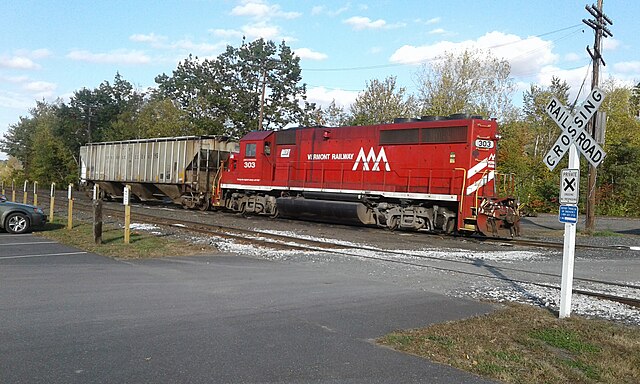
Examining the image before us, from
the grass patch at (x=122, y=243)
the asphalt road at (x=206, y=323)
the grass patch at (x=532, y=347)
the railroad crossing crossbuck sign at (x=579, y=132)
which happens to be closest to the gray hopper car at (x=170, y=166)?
the grass patch at (x=122, y=243)

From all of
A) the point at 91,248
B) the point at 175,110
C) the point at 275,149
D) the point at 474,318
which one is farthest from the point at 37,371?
the point at 175,110

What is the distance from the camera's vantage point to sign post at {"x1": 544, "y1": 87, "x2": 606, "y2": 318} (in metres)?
6.85

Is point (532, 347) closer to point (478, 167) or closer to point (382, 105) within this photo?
point (478, 167)

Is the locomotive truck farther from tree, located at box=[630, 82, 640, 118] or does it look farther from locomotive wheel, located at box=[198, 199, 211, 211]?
tree, located at box=[630, 82, 640, 118]

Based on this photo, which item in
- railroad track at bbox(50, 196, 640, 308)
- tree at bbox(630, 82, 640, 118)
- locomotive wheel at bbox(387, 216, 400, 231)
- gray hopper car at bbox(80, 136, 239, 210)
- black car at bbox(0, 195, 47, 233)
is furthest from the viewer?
tree at bbox(630, 82, 640, 118)

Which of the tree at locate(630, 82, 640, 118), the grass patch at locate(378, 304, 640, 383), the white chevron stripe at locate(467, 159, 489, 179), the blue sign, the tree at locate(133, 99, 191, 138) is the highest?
the tree at locate(630, 82, 640, 118)

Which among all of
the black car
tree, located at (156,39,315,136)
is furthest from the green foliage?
the black car

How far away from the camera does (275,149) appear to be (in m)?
23.5

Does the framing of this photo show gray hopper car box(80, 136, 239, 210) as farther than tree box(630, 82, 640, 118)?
No

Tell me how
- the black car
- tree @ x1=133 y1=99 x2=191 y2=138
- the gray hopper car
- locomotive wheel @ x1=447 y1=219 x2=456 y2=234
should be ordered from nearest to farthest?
the black car → locomotive wheel @ x1=447 y1=219 x2=456 y2=234 → the gray hopper car → tree @ x1=133 y1=99 x2=191 y2=138

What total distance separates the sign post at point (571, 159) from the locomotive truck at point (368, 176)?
9421 mm

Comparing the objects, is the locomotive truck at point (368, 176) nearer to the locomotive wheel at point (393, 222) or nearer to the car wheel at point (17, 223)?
the locomotive wheel at point (393, 222)

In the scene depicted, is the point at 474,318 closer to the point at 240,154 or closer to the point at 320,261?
the point at 320,261

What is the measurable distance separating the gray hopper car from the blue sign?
20921mm
